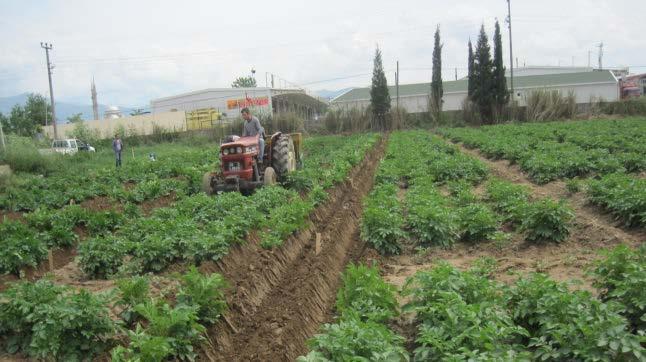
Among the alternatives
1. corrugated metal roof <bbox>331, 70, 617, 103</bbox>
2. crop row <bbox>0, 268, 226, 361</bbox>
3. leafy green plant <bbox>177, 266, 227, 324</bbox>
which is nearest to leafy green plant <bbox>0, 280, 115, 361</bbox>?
crop row <bbox>0, 268, 226, 361</bbox>

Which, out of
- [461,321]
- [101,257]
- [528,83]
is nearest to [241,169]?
[101,257]

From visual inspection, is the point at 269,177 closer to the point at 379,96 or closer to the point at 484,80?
the point at 484,80

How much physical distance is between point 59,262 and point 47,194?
8.08 m

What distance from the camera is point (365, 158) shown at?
74.6 ft

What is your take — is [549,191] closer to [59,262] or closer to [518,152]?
[518,152]

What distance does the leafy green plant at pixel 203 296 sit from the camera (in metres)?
5.31

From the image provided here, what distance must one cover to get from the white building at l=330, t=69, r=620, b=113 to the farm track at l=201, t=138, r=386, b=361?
3966cm

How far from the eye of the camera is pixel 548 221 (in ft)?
27.0

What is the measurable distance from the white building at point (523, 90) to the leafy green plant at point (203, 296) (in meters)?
43.0

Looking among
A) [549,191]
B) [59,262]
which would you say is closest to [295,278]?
[59,262]

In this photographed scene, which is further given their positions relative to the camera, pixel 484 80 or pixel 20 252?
pixel 484 80

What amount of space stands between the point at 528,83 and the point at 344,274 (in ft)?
197

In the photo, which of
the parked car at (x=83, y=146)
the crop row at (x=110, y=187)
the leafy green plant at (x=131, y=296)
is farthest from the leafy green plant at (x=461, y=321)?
the parked car at (x=83, y=146)

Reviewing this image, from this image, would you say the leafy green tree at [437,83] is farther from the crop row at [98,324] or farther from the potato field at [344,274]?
the crop row at [98,324]
